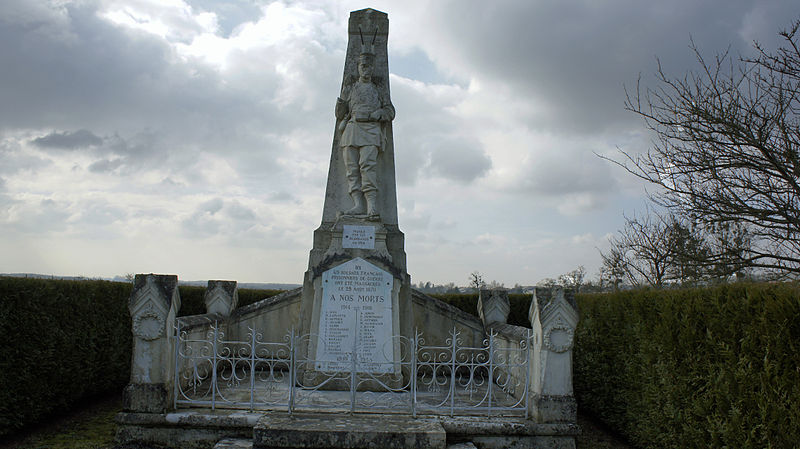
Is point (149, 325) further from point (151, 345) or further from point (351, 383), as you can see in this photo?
point (351, 383)

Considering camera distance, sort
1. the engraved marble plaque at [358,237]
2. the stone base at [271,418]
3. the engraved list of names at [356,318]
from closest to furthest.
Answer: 1. the stone base at [271,418]
2. the engraved list of names at [356,318]
3. the engraved marble plaque at [358,237]

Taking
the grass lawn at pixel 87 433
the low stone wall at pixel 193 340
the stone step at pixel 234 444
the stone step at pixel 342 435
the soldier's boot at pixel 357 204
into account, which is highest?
the soldier's boot at pixel 357 204

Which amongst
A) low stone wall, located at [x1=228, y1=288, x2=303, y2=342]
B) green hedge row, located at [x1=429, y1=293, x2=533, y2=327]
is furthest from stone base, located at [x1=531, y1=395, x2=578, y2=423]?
green hedge row, located at [x1=429, y1=293, x2=533, y2=327]

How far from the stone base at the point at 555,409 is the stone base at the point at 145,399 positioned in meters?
3.95

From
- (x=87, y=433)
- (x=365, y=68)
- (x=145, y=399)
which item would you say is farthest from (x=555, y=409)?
(x=87, y=433)

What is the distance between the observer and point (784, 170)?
7273mm

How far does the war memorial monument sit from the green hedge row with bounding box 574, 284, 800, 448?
105cm

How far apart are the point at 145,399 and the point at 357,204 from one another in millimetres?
4002

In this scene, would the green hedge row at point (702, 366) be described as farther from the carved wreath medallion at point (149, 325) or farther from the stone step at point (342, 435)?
the carved wreath medallion at point (149, 325)

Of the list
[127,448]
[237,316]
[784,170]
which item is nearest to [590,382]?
[784,170]

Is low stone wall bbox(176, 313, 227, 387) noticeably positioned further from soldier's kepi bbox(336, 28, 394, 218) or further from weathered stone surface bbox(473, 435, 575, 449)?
weathered stone surface bbox(473, 435, 575, 449)

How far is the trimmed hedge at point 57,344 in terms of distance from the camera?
6.55m

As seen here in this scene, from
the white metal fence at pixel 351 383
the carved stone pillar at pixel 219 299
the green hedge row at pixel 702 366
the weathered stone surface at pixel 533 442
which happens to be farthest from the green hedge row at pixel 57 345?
the green hedge row at pixel 702 366

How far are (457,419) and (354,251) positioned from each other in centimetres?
310
